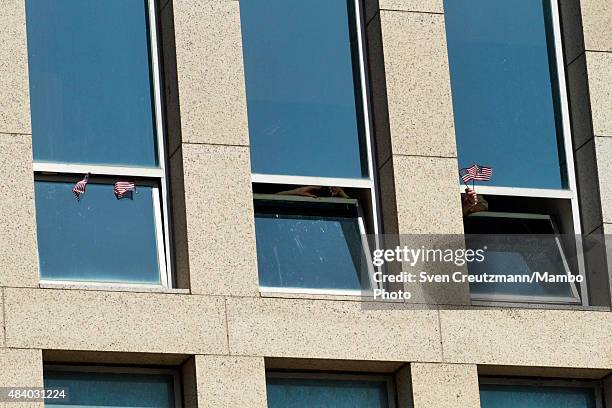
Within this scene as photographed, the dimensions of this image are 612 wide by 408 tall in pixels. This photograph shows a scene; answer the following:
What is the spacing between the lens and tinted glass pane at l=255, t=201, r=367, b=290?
19.5 meters

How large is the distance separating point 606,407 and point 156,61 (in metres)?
5.62

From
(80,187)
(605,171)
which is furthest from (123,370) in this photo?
(605,171)

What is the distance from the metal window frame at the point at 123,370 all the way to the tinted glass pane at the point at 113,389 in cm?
3

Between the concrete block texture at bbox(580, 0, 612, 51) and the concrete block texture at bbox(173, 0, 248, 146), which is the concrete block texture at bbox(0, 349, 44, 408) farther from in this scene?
the concrete block texture at bbox(580, 0, 612, 51)

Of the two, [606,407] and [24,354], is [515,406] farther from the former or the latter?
[24,354]

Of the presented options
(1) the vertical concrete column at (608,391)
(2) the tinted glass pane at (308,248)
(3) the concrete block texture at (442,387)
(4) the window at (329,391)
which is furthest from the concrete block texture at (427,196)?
(1) the vertical concrete column at (608,391)

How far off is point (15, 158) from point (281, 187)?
2.75 metres

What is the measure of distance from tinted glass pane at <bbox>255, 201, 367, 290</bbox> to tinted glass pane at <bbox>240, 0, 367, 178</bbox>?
0.44 metres

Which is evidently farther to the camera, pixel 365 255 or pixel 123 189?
pixel 365 255

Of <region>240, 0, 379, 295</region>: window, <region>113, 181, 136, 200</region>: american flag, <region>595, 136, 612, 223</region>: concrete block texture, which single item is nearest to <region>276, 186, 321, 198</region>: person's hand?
<region>240, 0, 379, 295</region>: window

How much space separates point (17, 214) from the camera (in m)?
18.4

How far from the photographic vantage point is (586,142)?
2067cm

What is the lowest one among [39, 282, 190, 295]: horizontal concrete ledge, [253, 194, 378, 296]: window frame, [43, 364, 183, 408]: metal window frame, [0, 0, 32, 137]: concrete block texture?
[43, 364, 183, 408]: metal window frame

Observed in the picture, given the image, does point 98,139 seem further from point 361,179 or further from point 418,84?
point 418,84
